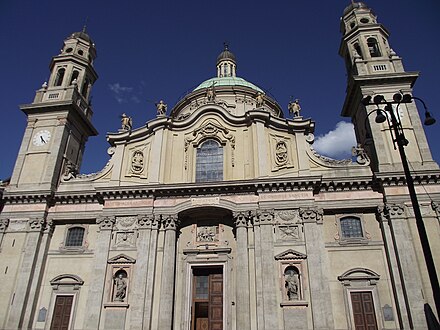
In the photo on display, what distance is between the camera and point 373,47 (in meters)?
24.5

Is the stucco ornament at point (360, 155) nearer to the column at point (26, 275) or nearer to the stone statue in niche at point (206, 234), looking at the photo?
the stone statue in niche at point (206, 234)

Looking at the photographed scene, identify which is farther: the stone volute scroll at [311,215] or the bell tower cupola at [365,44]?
the bell tower cupola at [365,44]

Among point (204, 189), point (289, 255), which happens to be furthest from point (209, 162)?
point (289, 255)

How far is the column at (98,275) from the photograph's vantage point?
17.6 metres

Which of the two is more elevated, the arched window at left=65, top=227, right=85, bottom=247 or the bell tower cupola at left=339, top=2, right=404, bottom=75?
the bell tower cupola at left=339, top=2, right=404, bottom=75

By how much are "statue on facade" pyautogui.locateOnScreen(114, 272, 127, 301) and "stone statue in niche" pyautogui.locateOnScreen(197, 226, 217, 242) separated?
434 cm

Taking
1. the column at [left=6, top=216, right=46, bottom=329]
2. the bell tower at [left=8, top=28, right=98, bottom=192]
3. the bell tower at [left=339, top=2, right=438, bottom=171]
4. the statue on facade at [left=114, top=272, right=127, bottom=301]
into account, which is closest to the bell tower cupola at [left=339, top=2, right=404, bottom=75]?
the bell tower at [left=339, top=2, right=438, bottom=171]

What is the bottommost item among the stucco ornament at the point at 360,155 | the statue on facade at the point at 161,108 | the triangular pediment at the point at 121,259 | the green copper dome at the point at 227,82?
the triangular pediment at the point at 121,259

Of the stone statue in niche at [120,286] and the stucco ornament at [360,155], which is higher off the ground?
the stucco ornament at [360,155]

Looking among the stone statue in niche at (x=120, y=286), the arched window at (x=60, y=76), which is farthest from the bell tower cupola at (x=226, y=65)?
the stone statue in niche at (x=120, y=286)

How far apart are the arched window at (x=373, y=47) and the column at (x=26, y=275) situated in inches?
893

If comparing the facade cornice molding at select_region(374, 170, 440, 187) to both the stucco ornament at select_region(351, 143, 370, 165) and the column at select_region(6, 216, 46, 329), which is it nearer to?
the stucco ornament at select_region(351, 143, 370, 165)

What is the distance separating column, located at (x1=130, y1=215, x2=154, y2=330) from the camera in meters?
17.2

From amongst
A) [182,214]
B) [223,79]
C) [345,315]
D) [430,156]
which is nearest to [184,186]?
[182,214]
